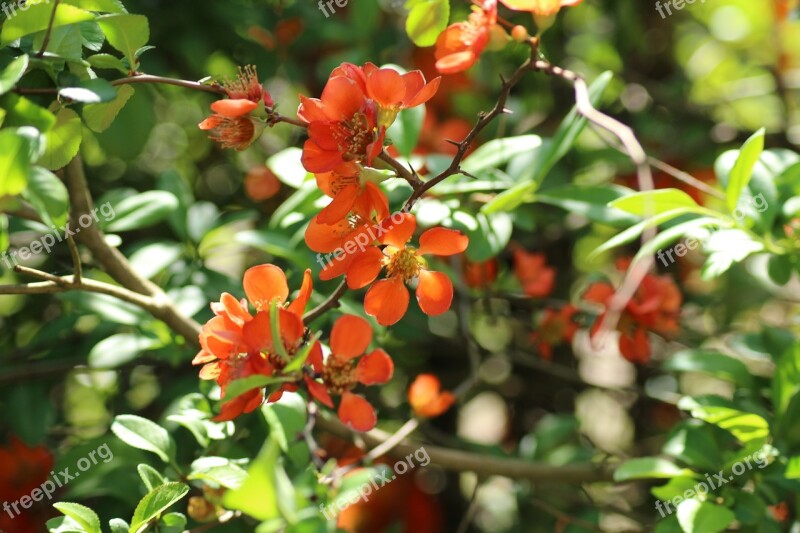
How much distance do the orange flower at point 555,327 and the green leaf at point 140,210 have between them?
24.8 inches

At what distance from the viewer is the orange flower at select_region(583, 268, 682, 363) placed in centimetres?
119

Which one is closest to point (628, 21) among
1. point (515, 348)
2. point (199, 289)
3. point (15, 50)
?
point (515, 348)

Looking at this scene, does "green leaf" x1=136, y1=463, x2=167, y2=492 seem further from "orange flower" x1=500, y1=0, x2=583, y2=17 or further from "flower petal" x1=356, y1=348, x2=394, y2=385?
"orange flower" x1=500, y1=0, x2=583, y2=17

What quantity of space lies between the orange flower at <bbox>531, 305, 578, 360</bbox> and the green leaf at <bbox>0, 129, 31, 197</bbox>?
0.90m

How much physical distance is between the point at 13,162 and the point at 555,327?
921mm

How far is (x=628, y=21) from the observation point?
1.71 meters

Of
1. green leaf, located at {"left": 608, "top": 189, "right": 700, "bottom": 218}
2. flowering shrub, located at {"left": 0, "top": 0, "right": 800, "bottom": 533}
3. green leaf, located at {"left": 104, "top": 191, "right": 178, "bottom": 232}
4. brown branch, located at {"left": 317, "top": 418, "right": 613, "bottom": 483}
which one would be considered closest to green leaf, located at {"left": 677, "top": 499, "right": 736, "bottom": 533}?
flowering shrub, located at {"left": 0, "top": 0, "right": 800, "bottom": 533}

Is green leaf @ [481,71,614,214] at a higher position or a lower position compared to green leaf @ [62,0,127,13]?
Result: lower

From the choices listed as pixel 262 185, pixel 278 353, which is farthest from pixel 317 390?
pixel 262 185

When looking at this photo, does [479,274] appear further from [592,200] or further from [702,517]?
[702,517]

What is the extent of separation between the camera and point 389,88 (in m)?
0.71

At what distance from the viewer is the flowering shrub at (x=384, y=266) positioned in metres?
0.73

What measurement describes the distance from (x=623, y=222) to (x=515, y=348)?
0.68m

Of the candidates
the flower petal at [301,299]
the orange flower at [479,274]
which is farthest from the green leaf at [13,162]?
the orange flower at [479,274]
